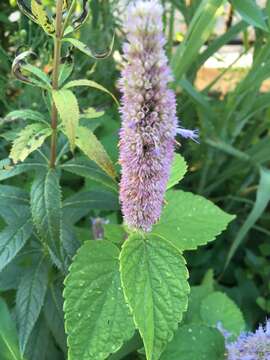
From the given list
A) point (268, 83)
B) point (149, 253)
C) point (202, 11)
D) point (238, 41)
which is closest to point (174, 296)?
point (149, 253)

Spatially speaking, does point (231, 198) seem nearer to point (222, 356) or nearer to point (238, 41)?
point (222, 356)

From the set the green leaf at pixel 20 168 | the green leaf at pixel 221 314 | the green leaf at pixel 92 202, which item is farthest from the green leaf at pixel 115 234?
the green leaf at pixel 221 314

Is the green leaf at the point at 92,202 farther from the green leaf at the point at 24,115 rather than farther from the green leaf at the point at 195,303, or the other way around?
the green leaf at the point at 195,303

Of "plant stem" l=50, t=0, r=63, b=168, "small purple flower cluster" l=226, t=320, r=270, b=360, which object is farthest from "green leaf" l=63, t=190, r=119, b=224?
"small purple flower cluster" l=226, t=320, r=270, b=360

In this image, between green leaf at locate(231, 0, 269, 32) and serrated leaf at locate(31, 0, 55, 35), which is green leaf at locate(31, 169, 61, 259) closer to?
serrated leaf at locate(31, 0, 55, 35)

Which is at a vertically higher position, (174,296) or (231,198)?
(174,296)

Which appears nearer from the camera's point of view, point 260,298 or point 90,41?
point 260,298
